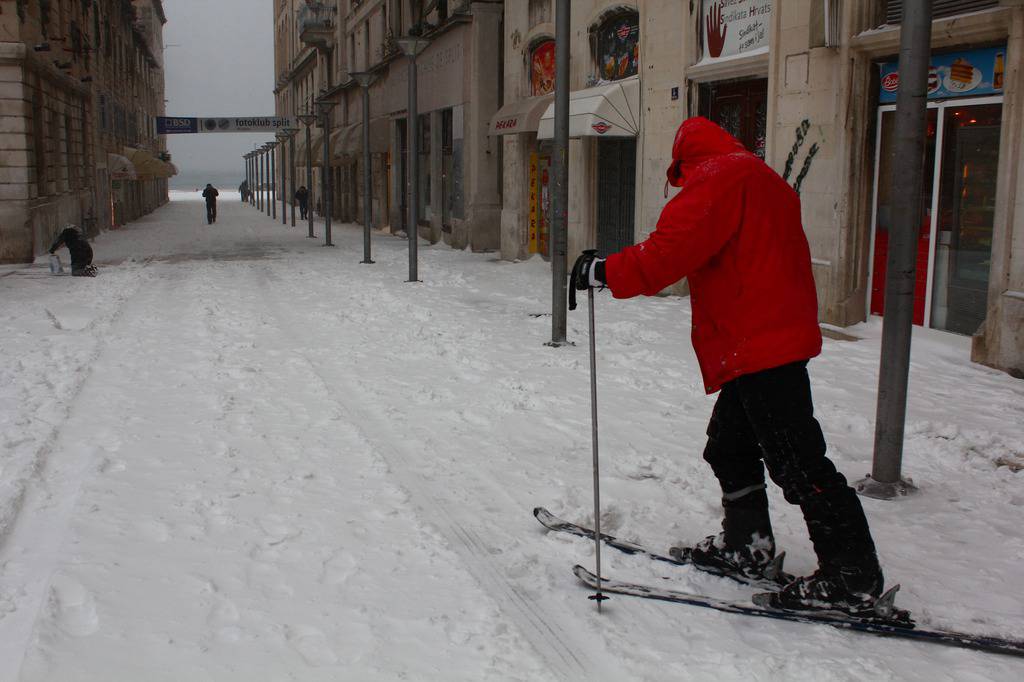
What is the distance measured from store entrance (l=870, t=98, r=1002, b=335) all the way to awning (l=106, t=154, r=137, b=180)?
34.5 metres

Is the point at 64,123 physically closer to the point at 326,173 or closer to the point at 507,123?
the point at 326,173

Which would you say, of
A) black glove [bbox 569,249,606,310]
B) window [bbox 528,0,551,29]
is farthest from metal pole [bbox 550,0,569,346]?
window [bbox 528,0,551,29]

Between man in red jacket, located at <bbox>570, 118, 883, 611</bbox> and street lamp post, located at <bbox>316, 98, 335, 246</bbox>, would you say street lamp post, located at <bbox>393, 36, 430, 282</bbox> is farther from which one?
man in red jacket, located at <bbox>570, 118, 883, 611</bbox>

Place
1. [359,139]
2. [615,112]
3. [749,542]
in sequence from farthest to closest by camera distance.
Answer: [359,139], [615,112], [749,542]

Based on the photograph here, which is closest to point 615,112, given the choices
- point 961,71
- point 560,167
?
point 560,167

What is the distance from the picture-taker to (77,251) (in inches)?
661

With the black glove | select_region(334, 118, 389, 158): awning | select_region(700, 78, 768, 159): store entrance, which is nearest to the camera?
the black glove

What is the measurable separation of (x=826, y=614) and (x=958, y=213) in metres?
7.03

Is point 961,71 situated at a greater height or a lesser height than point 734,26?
lesser

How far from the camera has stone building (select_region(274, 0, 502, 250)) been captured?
2419 cm

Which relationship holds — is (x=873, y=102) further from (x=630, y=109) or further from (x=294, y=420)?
(x=294, y=420)

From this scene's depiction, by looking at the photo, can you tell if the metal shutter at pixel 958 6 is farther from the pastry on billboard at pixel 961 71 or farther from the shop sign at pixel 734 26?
the shop sign at pixel 734 26

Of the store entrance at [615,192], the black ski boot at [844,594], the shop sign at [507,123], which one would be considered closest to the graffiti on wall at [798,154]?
the store entrance at [615,192]

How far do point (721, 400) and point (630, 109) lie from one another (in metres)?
11.9
